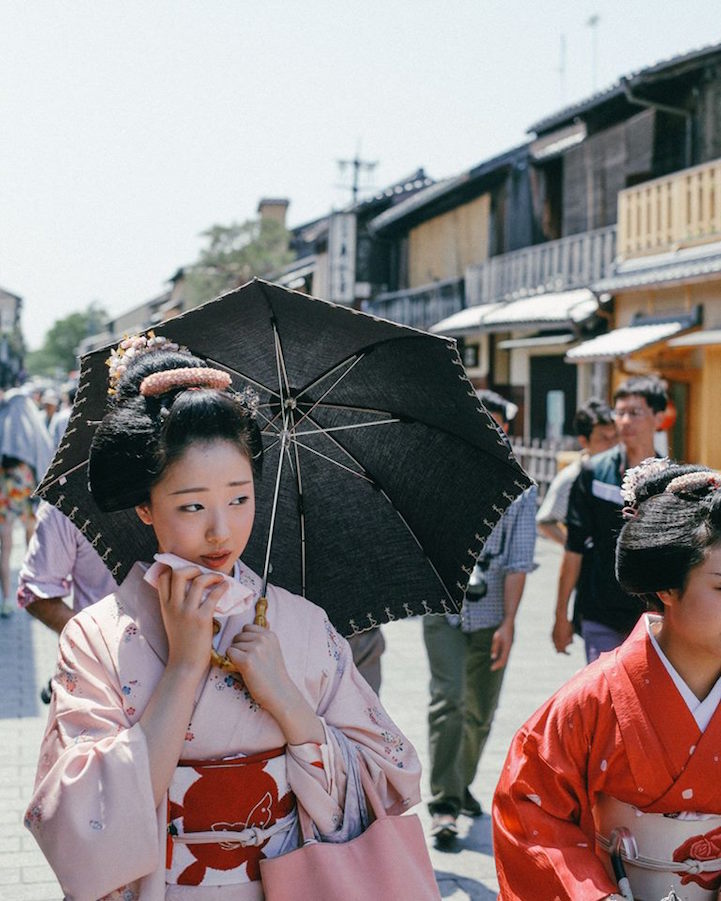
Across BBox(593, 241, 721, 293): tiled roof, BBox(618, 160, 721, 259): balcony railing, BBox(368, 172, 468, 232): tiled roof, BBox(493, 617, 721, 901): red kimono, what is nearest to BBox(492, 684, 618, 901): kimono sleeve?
BBox(493, 617, 721, 901): red kimono

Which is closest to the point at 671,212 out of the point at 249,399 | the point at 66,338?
the point at 249,399

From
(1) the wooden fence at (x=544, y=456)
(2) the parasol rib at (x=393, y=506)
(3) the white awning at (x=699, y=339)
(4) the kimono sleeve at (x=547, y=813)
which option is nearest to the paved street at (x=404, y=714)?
(4) the kimono sleeve at (x=547, y=813)

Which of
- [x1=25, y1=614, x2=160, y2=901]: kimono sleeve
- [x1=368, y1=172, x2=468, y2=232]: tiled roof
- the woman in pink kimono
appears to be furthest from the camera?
[x1=368, y1=172, x2=468, y2=232]: tiled roof

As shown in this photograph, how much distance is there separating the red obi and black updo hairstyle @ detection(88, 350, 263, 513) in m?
0.54

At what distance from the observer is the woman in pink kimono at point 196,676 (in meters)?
2.04

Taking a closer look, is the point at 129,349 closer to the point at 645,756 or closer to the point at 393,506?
the point at 393,506

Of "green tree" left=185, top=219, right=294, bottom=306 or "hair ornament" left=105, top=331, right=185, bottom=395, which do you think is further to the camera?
"green tree" left=185, top=219, right=294, bottom=306

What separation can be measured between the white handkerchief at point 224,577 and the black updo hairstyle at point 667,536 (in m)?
0.99

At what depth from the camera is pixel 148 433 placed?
216cm

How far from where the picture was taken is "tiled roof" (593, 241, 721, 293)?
14844 millimetres

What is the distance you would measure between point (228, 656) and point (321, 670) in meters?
0.24

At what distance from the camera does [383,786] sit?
2.32m

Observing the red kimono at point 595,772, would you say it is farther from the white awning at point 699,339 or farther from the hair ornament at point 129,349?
the white awning at point 699,339

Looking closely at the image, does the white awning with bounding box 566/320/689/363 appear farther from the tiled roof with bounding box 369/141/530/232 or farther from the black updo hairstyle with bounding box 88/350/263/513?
the black updo hairstyle with bounding box 88/350/263/513
